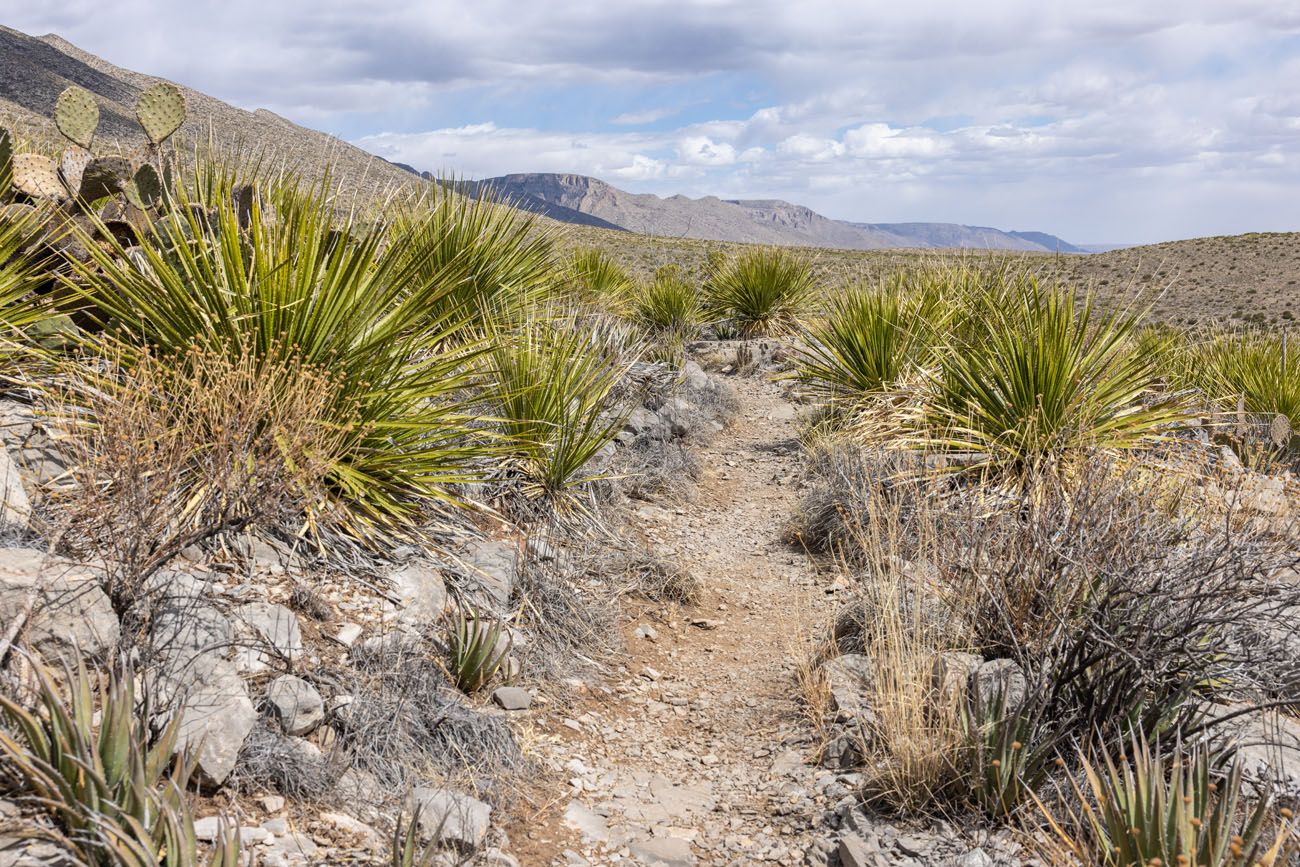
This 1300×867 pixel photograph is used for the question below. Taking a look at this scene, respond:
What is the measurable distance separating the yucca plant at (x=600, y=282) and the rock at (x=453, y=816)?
842cm

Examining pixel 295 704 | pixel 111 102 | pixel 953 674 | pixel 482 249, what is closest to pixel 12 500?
pixel 295 704

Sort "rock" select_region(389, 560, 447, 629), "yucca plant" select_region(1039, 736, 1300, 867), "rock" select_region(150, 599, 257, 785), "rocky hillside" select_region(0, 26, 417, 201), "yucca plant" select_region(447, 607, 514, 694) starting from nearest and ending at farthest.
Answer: "yucca plant" select_region(1039, 736, 1300, 867) → "rock" select_region(150, 599, 257, 785) → "yucca plant" select_region(447, 607, 514, 694) → "rock" select_region(389, 560, 447, 629) → "rocky hillside" select_region(0, 26, 417, 201)

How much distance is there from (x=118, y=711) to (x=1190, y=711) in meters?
3.39

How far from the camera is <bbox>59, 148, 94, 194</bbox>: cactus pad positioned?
5285mm

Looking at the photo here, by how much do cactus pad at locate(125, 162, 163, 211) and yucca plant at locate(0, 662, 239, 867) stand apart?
3.44 m

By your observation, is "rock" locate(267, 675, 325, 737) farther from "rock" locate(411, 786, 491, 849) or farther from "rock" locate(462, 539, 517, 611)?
"rock" locate(462, 539, 517, 611)

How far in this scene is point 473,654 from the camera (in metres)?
3.81

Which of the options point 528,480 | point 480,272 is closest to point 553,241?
point 480,272

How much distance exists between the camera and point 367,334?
4684 millimetres

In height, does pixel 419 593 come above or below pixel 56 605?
below

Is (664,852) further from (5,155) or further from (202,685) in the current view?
(5,155)

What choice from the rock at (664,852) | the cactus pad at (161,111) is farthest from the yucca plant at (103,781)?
the cactus pad at (161,111)

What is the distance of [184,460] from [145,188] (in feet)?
7.53

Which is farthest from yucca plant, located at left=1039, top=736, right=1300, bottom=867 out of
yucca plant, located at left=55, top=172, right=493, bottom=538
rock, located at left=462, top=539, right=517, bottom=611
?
yucca plant, located at left=55, top=172, right=493, bottom=538
